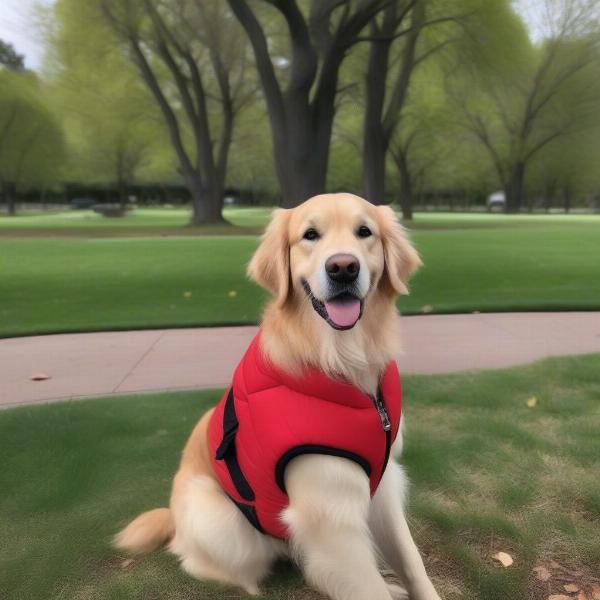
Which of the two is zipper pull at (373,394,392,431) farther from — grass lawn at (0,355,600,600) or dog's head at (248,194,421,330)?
grass lawn at (0,355,600,600)

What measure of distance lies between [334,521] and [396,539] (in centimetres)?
50

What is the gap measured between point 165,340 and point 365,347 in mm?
4828

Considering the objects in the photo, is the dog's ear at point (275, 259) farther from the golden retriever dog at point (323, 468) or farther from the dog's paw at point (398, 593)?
the dog's paw at point (398, 593)

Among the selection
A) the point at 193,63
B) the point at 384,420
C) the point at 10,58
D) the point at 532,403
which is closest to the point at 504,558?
the point at 384,420

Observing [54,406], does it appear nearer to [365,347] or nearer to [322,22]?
[365,347]

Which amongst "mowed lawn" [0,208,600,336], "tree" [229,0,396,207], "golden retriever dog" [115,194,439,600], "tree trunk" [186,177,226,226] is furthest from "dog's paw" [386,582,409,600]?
"tree trunk" [186,177,226,226]

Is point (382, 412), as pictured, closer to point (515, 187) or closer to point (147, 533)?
point (147, 533)

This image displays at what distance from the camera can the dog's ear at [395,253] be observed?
2.64m

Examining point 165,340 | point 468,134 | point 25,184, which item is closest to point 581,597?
point 165,340

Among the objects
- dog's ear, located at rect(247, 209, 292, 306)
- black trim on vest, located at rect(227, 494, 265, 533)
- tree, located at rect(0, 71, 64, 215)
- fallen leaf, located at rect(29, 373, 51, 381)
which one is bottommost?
fallen leaf, located at rect(29, 373, 51, 381)

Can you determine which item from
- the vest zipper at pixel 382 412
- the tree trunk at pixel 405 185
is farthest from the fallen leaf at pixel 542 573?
the tree trunk at pixel 405 185

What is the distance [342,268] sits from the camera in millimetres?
2332

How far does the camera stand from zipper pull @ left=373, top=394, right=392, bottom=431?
2.40 meters

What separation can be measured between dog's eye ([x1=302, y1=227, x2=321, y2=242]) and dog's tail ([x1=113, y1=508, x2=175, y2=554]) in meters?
1.53
